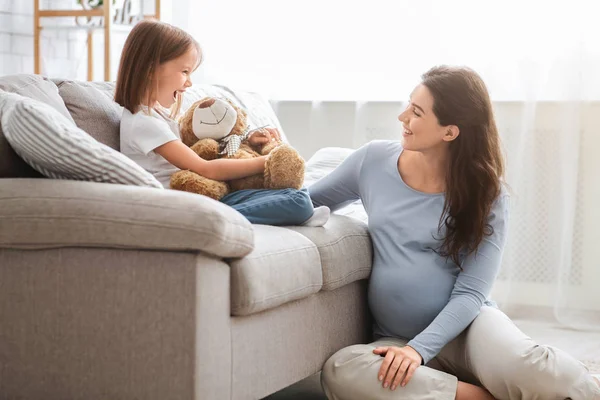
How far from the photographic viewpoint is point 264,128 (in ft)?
7.18

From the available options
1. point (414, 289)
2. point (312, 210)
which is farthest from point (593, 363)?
point (312, 210)

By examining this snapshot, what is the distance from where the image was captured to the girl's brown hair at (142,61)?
2100 mm

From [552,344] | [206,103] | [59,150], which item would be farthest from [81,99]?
[552,344]

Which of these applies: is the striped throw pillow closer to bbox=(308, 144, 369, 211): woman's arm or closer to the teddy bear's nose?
the teddy bear's nose

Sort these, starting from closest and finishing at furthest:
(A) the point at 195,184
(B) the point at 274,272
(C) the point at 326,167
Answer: (B) the point at 274,272 < (A) the point at 195,184 < (C) the point at 326,167

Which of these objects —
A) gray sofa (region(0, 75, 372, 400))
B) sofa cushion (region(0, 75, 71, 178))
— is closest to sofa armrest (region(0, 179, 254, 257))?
gray sofa (region(0, 75, 372, 400))

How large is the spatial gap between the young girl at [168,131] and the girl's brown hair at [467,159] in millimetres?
293

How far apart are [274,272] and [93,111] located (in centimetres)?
68

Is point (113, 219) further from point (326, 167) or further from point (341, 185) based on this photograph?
point (326, 167)

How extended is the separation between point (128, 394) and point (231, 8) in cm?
263

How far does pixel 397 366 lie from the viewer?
6.04 feet

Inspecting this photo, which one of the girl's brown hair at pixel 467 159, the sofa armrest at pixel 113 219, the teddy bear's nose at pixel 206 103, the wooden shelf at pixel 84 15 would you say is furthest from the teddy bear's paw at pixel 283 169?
the wooden shelf at pixel 84 15

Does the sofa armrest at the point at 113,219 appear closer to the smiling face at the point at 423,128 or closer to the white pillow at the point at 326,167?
the smiling face at the point at 423,128

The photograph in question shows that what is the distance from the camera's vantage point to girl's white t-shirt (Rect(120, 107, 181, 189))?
2.01 metres
